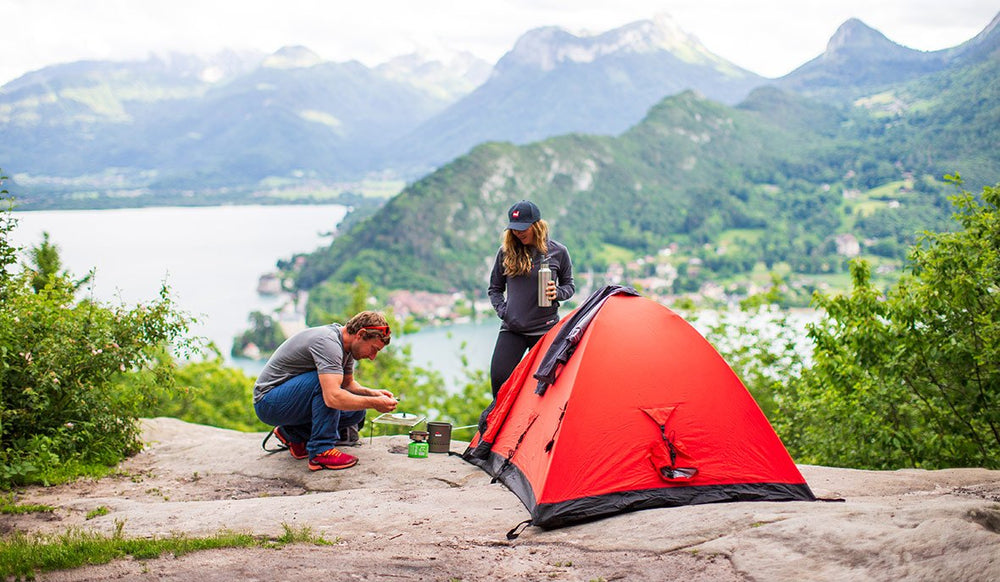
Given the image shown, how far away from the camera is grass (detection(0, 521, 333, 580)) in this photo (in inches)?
155

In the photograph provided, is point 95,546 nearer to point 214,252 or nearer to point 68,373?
point 68,373

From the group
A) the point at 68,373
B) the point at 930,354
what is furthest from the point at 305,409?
the point at 930,354

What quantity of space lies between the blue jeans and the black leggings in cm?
137

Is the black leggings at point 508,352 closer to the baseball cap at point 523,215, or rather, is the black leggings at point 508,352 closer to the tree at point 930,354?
the baseball cap at point 523,215

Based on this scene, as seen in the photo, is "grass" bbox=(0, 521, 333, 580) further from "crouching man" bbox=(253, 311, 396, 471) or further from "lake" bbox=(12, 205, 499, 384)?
"lake" bbox=(12, 205, 499, 384)

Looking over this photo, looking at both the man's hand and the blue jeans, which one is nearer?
the man's hand

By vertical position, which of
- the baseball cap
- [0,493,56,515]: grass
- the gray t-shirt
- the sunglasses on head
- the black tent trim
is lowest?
[0,493,56,515]: grass

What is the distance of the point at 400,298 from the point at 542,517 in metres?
50.3

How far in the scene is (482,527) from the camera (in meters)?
4.75

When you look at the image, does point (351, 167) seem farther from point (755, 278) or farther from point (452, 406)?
point (452, 406)

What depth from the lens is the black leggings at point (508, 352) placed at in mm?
6699

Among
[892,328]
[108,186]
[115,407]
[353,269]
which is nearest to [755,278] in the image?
[353,269]

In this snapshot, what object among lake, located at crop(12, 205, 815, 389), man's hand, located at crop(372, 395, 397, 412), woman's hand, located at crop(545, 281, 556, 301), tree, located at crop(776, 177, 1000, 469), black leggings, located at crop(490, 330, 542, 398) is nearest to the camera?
man's hand, located at crop(372, 395, 397, 412)

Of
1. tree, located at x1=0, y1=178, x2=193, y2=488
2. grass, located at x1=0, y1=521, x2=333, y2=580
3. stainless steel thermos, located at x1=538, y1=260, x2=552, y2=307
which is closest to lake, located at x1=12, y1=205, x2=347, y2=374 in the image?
tree, located at x1=0, y1=178, x2=193, y2=488
